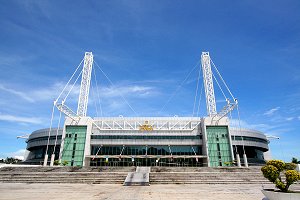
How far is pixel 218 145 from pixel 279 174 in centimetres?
5074

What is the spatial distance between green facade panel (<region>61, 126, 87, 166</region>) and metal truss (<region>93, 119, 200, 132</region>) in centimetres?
642

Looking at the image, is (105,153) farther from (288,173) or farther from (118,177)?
(288,173)

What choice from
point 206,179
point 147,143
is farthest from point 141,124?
point 206,179

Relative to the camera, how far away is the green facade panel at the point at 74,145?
61.1 metres

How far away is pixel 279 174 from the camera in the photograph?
13.9 metres

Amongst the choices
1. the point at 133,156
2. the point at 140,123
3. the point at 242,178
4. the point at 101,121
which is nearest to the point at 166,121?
the point at 140,123

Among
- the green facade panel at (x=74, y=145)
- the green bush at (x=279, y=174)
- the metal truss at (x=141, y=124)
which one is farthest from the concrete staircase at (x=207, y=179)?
the green facade panel at (x=74, y=145)

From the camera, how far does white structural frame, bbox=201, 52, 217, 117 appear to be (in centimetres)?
7444

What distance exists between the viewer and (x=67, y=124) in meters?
64.7

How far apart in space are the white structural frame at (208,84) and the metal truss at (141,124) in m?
10.1

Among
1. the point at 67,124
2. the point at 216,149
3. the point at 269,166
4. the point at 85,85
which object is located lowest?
the point at 269,166

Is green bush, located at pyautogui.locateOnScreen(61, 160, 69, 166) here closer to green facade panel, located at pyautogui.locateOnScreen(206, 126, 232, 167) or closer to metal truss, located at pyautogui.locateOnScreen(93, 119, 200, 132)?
metal truss, located at pyautogui.locateOnScreen(93, 119, 200, 132)

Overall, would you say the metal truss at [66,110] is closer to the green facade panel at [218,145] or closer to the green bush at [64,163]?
the green bush at [64,163]

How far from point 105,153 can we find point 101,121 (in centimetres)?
1133
